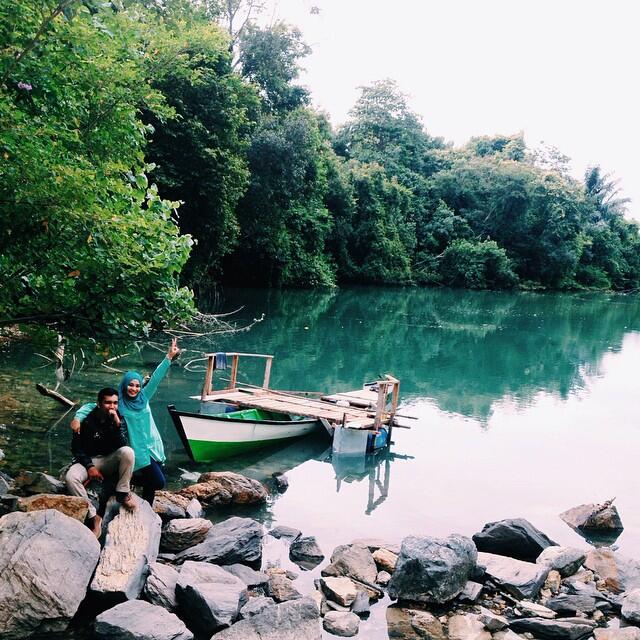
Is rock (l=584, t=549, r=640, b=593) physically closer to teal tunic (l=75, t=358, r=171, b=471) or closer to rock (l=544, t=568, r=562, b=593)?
rock (l=544, t=568, r=562, b=593)

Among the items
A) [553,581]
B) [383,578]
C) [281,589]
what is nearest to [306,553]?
[383,578]

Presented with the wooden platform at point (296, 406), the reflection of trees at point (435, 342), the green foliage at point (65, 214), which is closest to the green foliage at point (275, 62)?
the reflection of trees at point (435, 342)

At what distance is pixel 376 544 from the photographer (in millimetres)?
7785

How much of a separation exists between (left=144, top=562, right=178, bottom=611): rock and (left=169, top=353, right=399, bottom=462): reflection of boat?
4348 mm

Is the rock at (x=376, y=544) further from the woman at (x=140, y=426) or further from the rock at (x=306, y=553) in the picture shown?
the woman at (x=140, y=426)

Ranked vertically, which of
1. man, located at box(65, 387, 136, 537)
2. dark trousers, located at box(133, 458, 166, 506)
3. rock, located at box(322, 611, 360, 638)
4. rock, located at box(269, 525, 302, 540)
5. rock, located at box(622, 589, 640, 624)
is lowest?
rock, located at box(269, 525, 302, 540)

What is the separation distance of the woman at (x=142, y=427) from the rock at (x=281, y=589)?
161 cm

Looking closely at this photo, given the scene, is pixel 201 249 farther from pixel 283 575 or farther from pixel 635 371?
pixel 283 575

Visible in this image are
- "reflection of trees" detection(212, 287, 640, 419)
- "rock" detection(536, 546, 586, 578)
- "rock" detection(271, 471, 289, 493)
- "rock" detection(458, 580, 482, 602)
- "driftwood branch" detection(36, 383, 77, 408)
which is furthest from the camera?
"reflection of trees" detection(212, 287, 640, 419)

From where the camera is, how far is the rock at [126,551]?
5.32 metres

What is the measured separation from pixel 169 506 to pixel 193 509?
408mm

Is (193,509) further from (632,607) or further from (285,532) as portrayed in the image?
(632,607)

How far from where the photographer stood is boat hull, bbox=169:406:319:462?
10.1 metres

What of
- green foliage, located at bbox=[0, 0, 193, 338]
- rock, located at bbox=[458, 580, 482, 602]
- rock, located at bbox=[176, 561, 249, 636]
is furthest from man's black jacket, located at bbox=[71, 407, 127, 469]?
rock, located at bbox=[458, 580, 482, 602]
